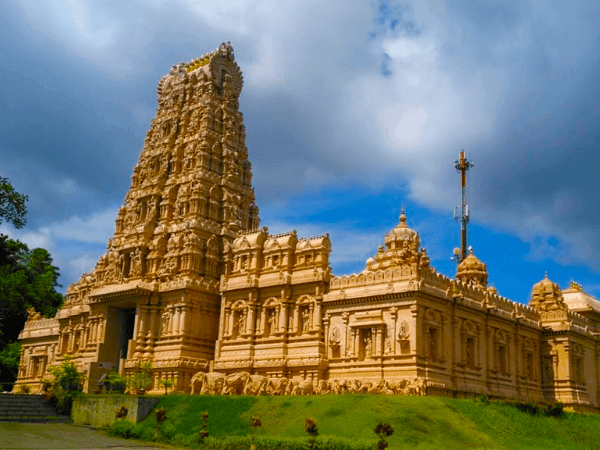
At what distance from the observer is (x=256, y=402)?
3262 cm

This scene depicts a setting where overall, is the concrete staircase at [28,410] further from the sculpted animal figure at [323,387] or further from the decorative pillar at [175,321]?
the sculpted animal figure at [323,387]

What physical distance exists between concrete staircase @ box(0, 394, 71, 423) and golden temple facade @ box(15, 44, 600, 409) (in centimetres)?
469

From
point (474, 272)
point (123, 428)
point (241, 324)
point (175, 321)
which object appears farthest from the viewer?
point (474, 272)

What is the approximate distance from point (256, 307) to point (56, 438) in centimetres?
1632

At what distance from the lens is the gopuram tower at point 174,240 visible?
46725mm

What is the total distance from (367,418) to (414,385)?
7413 millimetres

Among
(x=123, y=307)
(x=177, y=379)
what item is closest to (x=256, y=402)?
(x=177, y=379)

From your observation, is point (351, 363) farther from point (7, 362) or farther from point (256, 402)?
point (7, 362)

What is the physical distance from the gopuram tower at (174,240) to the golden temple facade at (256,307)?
0.37 feet

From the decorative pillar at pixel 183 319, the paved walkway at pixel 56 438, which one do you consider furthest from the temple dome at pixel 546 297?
the paved walkway at pixel 56 438

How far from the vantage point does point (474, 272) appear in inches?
1994

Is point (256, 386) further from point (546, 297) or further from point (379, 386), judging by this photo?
point (546, 297)

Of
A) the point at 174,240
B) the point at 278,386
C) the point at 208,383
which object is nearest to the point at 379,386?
the point at 278,386

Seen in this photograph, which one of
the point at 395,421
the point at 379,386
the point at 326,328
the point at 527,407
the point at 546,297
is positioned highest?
the point at 546,297
